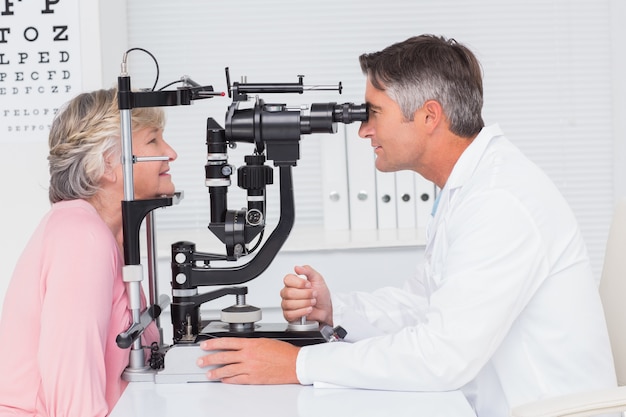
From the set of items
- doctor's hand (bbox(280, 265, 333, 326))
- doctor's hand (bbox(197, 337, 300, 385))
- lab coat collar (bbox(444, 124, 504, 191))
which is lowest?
doctor's hand (bbox(197, 337, 300, 385))

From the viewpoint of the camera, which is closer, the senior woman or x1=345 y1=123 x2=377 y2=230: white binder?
the senior woman

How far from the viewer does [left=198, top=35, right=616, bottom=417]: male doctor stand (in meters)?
1.57

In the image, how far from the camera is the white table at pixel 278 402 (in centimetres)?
147

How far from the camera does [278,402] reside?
5.00 ft

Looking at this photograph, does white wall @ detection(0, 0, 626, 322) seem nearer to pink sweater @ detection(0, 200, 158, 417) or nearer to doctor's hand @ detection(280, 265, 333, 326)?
doctor's hand @ detection(280, 265, 333, 326)

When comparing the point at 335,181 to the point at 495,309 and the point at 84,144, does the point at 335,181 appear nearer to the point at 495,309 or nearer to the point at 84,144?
the point at 84,144

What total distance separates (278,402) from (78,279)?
0.48 metres

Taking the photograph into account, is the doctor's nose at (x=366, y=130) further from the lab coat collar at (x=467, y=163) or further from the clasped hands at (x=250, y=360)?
the clasped hands at (x=250, y=360)

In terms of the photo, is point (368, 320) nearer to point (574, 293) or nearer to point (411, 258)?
point (574, 293)

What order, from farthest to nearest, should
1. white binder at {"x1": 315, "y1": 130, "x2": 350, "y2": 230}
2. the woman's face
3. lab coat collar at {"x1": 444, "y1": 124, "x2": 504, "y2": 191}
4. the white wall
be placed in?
1. white binder at {"x1": 315, "y1": 130, "x2": 350, "y2": 230}
2. the white wall
3. the woman's face
4. lab coat collar at {"x1": 444, "y1": 124, "x2": 504, "y2": 191}

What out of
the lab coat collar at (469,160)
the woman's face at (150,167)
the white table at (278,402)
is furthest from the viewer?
the woman's face at (150,167)

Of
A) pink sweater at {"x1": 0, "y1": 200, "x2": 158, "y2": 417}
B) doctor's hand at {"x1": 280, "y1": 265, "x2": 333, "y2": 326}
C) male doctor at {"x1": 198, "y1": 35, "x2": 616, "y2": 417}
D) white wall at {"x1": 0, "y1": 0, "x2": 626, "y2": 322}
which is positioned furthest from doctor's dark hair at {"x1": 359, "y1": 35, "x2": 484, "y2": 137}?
white wall at {"x1": 0, "y1": 0, "x2": 626, "y2": 322}

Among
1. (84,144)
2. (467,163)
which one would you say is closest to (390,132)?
(467,163)

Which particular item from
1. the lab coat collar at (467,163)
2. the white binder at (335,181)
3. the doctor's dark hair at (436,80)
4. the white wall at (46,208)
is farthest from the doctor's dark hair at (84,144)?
the white binder at (335,181)
